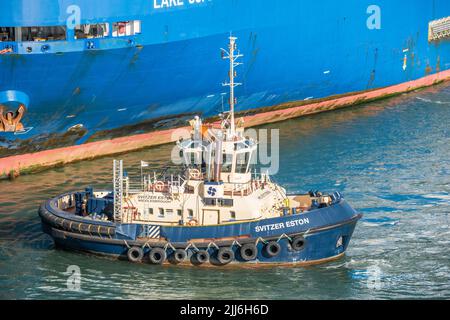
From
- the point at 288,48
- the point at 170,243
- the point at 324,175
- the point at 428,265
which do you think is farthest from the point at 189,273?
the point at 288,48

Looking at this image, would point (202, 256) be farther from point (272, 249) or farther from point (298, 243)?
point (298, 243)

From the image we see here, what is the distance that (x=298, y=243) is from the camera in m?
27.3

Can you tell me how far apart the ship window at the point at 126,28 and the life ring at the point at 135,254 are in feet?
42.3

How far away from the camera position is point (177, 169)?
123ft

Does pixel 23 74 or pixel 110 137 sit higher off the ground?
pixel 23 74

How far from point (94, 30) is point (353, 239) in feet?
45.5

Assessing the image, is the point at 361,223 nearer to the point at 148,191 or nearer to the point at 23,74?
the point at 148,191

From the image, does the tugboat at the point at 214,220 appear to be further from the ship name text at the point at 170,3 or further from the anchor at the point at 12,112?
the ship name text at the point at 170,3

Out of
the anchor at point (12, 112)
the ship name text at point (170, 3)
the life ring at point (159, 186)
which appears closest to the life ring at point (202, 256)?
the life ring at point (159, 186)

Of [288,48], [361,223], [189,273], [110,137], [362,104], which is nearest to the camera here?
[189,273]

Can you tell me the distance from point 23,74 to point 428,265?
52.7ft

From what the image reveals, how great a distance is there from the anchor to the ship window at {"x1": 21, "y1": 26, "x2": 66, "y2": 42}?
1.97m

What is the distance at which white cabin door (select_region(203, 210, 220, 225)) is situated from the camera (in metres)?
27.9

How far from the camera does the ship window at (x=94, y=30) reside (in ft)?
125
